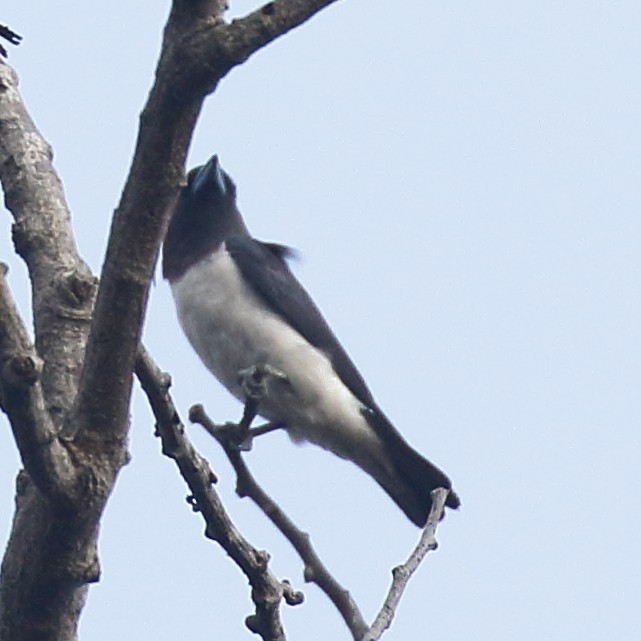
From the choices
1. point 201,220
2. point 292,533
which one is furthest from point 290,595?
point 201,220

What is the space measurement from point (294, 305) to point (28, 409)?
164 inches

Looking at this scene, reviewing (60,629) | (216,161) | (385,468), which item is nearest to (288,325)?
(385,468)

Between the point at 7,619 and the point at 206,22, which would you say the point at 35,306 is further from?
the point at 206,22

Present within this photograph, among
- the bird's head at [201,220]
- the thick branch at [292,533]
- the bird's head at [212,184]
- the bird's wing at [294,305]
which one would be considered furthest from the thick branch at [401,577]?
the bird's head at [212,184]

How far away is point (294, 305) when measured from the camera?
6.40 metres

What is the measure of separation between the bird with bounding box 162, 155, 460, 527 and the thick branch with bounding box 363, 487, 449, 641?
3017 mm

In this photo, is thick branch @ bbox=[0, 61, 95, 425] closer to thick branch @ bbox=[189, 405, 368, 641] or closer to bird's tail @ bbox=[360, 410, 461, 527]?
thick branch @ bbox=[189, 405, 368, 641]

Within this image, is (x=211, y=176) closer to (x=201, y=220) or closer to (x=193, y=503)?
(x=201, y=220)

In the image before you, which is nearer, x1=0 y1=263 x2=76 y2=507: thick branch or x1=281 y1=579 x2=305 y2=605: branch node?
x1=0 y1=263 x2=76 y2=507: thick branch

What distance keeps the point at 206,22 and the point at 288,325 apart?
4072 mm

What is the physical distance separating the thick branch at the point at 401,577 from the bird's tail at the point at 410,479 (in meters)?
3.09

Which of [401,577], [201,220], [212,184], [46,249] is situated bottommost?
[401,577]

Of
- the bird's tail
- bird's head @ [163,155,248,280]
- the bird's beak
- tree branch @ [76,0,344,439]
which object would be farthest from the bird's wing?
tree branch @ [76,0,344,439]

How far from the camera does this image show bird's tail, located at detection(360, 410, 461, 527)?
19.9ft
